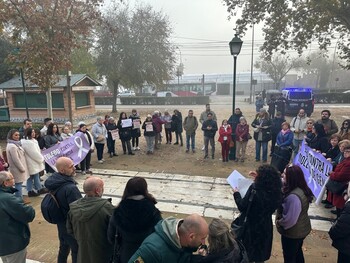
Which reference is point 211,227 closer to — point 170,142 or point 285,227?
point 285,227

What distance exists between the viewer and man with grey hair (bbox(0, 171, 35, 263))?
10.9ft

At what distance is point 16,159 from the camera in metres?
6.18

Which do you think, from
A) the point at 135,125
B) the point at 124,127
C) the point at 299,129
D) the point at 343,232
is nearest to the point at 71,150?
the point at 124,127

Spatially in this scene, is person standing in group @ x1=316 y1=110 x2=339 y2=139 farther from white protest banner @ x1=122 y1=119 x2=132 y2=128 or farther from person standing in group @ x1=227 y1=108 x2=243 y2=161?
white protest banner @ x1=122 y1=119 x2=132 y2=128

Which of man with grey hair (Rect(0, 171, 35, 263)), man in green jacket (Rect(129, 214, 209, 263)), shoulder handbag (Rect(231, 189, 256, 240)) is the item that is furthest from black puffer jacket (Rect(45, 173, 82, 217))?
shoulder handbag (Rect(231, 189, 256, 240))

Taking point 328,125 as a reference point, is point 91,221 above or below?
below

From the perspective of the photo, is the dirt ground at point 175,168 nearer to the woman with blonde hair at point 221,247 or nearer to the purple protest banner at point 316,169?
the purple protest banner at point 316,169

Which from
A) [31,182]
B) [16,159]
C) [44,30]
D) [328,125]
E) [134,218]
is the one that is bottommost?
[31,182]

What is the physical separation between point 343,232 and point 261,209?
103 centimetres

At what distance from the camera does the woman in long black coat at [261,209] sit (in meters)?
3.22

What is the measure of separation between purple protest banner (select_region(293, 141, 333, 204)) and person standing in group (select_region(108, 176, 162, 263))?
4.16 meters

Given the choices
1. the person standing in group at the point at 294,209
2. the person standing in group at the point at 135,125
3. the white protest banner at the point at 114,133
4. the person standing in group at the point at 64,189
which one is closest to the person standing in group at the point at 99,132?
the white protest banner at the point at 114,133

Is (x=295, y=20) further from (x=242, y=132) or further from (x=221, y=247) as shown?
(x=221, y=247)

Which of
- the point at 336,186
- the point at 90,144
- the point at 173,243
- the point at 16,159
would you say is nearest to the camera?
the point at 173,243
